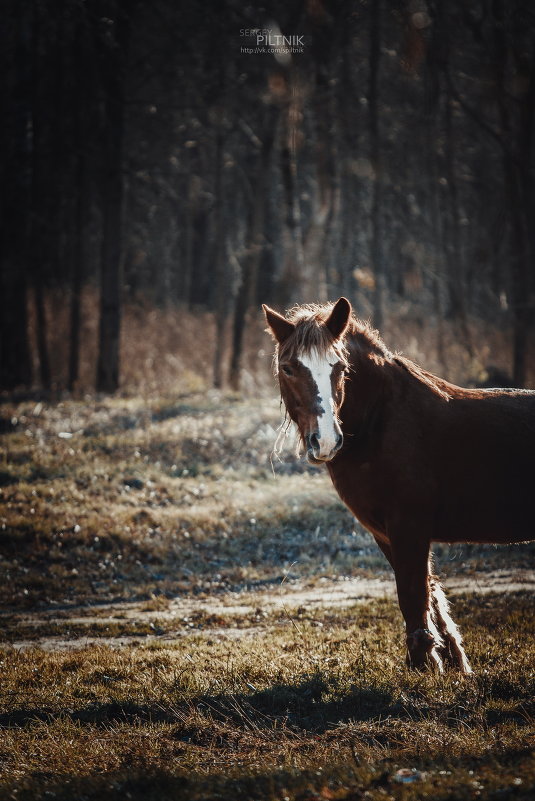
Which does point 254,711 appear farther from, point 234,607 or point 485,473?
point 234,607

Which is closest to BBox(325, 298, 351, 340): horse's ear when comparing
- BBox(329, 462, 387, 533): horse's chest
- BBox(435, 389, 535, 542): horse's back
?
BBox(329, 462, 387, 533): horse's chest

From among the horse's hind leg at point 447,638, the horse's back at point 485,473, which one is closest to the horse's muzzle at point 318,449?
the horse's back at point 485,473

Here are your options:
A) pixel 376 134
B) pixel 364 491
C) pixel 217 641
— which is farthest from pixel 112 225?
pixel 364 491

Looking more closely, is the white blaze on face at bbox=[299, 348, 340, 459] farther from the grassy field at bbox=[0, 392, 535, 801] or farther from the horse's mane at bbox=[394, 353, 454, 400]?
the grassy field at bbox=[0, 392, 535, 801]

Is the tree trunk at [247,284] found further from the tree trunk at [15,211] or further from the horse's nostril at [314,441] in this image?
the horse's nostril at [314,441]

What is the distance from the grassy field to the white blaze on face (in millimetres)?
1626

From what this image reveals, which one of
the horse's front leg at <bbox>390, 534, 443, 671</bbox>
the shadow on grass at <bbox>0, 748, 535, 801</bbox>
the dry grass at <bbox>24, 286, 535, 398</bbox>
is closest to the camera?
the shadow on grass at <bbox>0, 748, 535, 801</bbox>

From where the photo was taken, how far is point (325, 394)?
4.91 metres

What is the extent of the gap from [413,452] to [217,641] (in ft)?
9.03

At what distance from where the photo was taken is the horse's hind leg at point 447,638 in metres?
5.54

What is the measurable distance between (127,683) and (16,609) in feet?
9.97

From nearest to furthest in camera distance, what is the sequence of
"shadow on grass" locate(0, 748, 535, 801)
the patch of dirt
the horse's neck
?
"shadow on grass" locate(0, 748, 535, 801)
the horse's neck
the patch of dirt

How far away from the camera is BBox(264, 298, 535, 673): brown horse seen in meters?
5.22

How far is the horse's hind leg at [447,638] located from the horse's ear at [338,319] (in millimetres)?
1895
